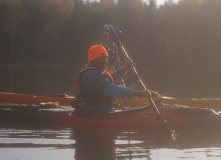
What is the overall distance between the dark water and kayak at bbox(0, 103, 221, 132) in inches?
5.4

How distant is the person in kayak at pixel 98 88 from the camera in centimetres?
780

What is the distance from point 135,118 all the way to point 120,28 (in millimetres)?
41145

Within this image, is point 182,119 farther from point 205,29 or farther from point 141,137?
point 205,29

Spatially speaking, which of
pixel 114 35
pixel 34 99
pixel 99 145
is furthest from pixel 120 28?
pixel 99 145

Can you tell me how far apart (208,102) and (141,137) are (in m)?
3.00

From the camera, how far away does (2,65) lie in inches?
1777

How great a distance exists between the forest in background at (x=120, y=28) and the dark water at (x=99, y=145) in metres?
33.5

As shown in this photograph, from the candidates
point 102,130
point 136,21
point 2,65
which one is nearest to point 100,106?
point 102,130

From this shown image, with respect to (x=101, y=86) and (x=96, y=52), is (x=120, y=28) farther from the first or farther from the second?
(x=101, y=86)

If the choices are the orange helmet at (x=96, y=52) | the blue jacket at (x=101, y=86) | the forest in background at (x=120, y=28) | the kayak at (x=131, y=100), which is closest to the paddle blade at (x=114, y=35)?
the kayak at (x=131, y=100)

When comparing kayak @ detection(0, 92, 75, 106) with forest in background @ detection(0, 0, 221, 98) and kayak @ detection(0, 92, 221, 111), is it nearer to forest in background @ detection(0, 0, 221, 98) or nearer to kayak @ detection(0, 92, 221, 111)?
kayak @ detection(0, 92, 221, 111)

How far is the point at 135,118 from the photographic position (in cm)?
861

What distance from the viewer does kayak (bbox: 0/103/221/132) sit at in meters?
8.42

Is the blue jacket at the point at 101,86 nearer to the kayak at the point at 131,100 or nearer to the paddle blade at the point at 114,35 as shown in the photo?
the paddle blade at the point at 114,35
